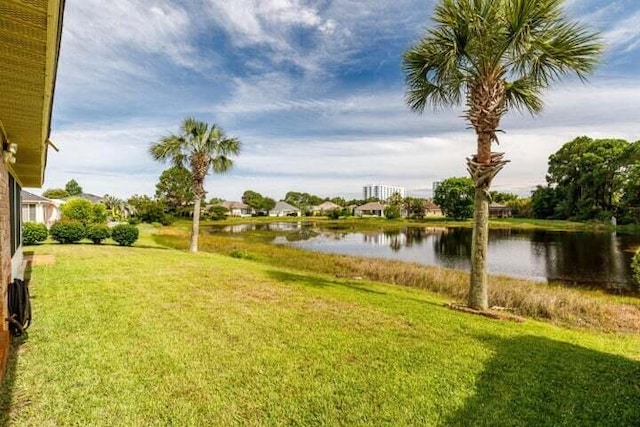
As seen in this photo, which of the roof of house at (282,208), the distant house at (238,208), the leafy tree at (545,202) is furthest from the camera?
the roof of house at (282,208)

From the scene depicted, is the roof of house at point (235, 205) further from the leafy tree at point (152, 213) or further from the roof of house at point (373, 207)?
the leafy tree at point (152, 213)

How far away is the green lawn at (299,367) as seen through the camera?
3.29m

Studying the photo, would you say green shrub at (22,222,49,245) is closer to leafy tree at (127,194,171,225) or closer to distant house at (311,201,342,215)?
leafy tree at (127,194,171,225)

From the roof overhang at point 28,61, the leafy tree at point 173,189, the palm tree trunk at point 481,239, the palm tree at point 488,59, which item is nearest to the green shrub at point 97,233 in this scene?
the roof overhang at point 28,61

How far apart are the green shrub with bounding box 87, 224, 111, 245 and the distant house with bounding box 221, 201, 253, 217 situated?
7864cm

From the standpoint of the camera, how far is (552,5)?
22.2 feet

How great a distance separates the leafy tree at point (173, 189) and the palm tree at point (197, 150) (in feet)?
155

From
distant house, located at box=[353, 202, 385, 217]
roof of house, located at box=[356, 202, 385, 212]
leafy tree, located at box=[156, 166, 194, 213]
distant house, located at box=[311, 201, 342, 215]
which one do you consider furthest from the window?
roof of house, located at box=[356, 202, 385, 212]

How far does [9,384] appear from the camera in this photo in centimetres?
365

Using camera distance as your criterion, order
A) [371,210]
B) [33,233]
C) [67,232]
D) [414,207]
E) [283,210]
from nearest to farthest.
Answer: [33,233], [67,232], [414,207], [371,210], [283,210]

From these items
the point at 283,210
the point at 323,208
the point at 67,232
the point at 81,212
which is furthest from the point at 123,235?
the point at 323,208

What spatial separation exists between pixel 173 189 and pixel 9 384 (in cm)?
6605

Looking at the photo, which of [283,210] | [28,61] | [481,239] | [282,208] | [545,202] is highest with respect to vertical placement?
[545,202]

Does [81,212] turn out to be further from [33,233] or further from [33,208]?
[33,233]
